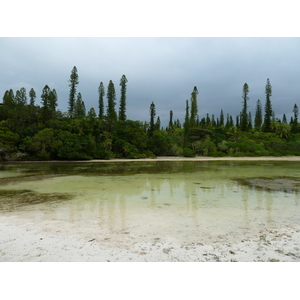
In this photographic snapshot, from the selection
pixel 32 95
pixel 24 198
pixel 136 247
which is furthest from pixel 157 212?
pixel 32 95

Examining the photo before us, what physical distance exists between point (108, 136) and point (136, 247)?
3385 cm

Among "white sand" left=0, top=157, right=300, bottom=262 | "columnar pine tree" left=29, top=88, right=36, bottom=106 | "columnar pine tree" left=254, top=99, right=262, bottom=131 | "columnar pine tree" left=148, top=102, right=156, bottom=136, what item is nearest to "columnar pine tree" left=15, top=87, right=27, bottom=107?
"columnar pine tree" left=29, top=88, right=36, bottom=106

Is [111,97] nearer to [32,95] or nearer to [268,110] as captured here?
[32,95]

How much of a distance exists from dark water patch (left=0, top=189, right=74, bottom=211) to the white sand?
2.30 meters

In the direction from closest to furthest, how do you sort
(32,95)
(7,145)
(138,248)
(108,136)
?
1. (138,248)
2. (7,145)
3. (108,136)
4. (32,95)

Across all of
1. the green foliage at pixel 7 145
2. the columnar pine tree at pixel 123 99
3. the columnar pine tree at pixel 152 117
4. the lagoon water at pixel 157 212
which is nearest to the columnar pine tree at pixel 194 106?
the columnar pine tree at pixel 152 117

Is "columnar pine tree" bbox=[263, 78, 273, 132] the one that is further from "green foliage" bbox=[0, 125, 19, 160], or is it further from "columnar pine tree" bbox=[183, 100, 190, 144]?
"green foliage" bbox=[0, 125, 19, 160]

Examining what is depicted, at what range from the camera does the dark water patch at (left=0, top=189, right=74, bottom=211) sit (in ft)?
21.0

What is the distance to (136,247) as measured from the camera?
354 centimetres

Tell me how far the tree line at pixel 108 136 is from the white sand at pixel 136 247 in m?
27.8

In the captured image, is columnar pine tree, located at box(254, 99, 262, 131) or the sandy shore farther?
columnar pine tree, located at box(254, 99, 262, 131)

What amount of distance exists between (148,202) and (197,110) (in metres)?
47.8
